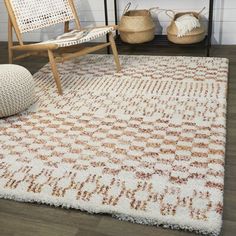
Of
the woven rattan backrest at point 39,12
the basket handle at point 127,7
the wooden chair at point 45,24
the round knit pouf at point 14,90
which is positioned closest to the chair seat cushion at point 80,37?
the wooden chair at point 45,24

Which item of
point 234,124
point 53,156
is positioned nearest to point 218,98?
point 234,124

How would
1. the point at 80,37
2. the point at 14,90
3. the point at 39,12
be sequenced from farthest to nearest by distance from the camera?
the point at 39,12 → the point at 80,37 → the point at 14,90

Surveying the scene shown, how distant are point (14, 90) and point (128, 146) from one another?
75 cm

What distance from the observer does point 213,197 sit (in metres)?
1.36

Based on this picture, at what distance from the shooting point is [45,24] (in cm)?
284

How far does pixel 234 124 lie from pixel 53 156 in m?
0.97

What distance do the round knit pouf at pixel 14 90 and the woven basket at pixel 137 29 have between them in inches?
47.0

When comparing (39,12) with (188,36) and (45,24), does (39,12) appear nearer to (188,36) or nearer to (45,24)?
(45,24)

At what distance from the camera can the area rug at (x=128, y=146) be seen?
53.5 inches

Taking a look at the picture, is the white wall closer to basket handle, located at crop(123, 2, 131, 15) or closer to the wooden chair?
basket handle, located at crop(123, 2, 131, 15)

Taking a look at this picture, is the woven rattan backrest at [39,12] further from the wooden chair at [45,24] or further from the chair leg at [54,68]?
the chair leg at [54,68]

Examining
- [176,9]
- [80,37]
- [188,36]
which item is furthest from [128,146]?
[176,9]

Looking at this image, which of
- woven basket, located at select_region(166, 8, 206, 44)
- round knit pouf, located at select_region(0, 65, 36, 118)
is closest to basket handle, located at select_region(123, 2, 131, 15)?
woven basket, located at select_region(166, 8, 206, 44)

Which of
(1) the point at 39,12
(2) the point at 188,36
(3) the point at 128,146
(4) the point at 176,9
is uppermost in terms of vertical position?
(1) the point at 39,12
